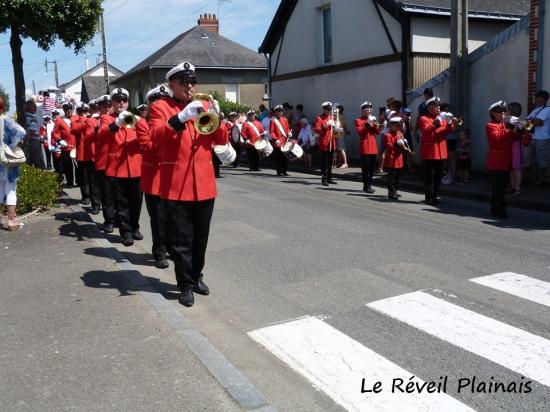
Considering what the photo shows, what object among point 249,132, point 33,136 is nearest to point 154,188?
point 33,136

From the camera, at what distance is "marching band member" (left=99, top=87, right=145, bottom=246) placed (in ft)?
26.0

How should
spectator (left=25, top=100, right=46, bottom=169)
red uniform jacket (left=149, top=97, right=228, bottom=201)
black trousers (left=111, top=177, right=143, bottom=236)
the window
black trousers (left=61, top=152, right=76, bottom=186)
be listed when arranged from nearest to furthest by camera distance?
1. red uniform jacket (left=149, top=97, right=228, bottom=201)
2. black trousers (left=111, top=177, right=143, bottom=236)
3. black trousers (left=61, top=152, right=76, bottom=186)
4. spectator (left=25, top=100, right=46, bottom=169)
5. the window

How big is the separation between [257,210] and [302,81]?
13.1m

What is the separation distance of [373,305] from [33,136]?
13.2 meters

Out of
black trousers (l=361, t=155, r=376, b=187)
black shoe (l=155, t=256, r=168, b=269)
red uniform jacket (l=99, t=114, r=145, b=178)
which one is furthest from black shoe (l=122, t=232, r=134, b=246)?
black trousers (l=361, t=155, r=376, b=187)

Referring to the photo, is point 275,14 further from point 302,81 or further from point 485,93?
point 485,93

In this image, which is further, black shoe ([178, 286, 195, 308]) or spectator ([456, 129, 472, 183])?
spectator ([456, 129, 472, 183])

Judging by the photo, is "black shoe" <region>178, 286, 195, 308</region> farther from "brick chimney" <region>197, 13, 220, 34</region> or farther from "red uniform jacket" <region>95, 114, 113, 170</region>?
"brick chimney" <region>197, 13, 220, 34</region>

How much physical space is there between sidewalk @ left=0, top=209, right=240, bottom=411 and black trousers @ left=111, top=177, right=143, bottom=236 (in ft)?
3.58

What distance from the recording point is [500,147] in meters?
9.50

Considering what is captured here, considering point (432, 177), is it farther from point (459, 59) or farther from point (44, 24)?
point (44, 24)

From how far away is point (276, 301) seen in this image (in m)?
5.65

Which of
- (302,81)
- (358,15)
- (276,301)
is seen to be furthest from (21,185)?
(302,81)

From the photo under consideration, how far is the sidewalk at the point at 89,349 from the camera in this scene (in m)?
3.72
